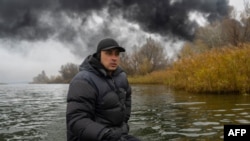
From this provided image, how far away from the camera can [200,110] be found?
45.3 ft

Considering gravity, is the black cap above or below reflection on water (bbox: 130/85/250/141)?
above

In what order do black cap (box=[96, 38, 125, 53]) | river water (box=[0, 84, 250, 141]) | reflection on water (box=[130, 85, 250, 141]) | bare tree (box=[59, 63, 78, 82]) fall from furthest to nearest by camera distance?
bare tree (box=[59, 63, 78, 82])
river water (box=[0, 84, 250, 141])
reflection on water (box=[130, 85, 250, 141])
black cap (box=[96, 38, 125, 53])

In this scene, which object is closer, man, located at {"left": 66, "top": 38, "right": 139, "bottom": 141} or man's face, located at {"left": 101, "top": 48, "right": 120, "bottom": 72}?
man, located at {"left": 66, "top": 38, "right": 139, "bottom": 141}

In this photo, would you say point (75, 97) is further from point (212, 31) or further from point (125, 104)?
point (212, 31)

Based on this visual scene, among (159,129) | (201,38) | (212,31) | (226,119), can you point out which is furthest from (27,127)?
(201,38)

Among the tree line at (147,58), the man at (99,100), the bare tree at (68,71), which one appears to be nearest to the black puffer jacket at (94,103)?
the man at (99,100)

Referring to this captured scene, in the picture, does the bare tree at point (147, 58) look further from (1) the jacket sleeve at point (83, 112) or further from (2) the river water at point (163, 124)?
(1) the jacket sleeve at point (83, 112)

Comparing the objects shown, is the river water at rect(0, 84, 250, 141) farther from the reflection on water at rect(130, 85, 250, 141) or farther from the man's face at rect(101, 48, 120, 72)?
the man's face at rect(101, 48, 120, 72)

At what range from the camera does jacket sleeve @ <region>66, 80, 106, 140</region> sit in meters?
3.91

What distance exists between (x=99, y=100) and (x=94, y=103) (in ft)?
0.29

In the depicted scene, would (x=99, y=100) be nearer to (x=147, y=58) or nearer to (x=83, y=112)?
(x=83, y=112)

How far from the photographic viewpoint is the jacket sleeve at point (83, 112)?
3.91 m

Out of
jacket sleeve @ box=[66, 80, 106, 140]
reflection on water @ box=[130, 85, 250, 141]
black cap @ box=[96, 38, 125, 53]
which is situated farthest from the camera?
reflection on water @ box=[130, 85, 250, 141]

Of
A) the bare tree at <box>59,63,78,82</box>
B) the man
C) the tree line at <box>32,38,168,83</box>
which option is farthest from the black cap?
the bare tree at <box>59,63,78,82</box>
